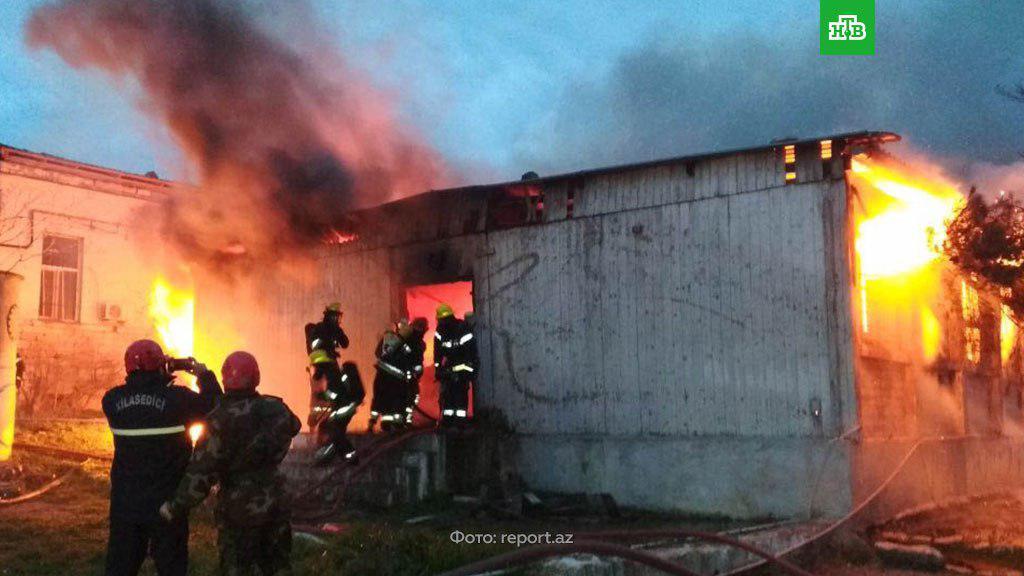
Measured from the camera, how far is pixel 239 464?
5297 mm

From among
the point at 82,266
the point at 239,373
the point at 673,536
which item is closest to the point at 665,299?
the point at 673,536

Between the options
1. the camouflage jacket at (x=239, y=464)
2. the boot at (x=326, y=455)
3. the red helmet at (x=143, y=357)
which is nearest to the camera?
the camouflage jacket at (x=239, y=464)

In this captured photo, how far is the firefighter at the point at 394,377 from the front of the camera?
11.9 metres

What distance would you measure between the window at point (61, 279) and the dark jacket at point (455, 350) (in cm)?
1299

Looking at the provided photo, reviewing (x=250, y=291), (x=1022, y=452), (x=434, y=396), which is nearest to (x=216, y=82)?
(x=250, y=291)

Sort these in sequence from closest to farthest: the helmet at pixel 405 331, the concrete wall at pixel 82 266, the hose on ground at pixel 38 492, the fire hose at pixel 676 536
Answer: the fire hose at pixel 676 536 → the hose on ground at pixel 38 492 → the helmet at pixel 405 331 → the concrete wall at pixel 82 266

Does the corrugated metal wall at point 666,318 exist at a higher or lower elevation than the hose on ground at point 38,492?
higher

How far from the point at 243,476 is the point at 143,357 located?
4.00ft

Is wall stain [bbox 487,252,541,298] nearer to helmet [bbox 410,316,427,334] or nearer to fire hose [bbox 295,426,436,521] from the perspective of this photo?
helmet [bbox 410,316,427,334]

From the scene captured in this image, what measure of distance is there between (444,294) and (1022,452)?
9.79m

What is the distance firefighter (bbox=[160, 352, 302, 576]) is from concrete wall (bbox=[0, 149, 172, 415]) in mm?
15377

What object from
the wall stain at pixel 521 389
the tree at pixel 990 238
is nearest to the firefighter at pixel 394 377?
the wall stain at pixel 521 389

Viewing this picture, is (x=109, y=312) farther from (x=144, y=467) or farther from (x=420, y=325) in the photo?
(x=144, y=467)

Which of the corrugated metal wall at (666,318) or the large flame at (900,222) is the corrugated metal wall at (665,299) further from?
the large flame at (900,222)
